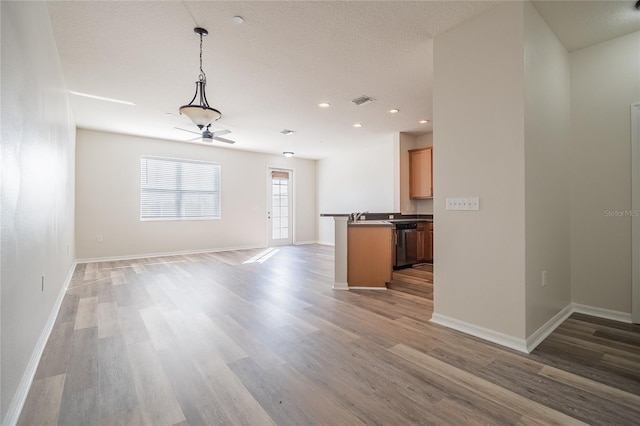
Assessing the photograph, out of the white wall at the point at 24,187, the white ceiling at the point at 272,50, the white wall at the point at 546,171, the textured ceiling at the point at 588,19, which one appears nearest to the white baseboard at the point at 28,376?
the white wall at the point at 24,187

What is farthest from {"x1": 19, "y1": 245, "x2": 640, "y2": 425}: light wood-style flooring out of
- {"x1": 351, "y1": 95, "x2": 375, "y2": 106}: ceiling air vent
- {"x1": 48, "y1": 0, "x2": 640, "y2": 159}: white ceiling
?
{"x1": 351, "y1": 95, "x2": 375, "y2": 106}: ceiling air vent

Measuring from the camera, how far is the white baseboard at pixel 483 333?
2271 mm

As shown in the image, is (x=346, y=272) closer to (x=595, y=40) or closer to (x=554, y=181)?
(x=554, y=181)

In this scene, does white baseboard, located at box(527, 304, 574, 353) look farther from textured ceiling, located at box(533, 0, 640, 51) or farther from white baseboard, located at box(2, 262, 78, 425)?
white baseboard, located at box(2, 262, 78, 425)

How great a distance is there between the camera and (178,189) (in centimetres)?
718

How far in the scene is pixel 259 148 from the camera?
312 inches

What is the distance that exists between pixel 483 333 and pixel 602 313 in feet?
5.28

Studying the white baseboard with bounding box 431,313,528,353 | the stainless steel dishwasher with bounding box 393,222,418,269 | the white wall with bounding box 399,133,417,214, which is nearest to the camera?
the white baseboard with bounding box 431,313,528,353

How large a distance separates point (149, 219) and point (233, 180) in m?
2.26

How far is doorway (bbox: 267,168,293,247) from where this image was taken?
28.9 feet

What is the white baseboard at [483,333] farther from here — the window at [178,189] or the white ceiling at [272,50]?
the window at [178,189]

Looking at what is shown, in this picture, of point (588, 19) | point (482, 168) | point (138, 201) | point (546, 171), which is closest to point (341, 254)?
point (482, 168)

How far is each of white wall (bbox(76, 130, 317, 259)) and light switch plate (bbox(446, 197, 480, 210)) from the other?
6.38m

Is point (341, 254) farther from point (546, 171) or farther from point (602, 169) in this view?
point (602, 169)
